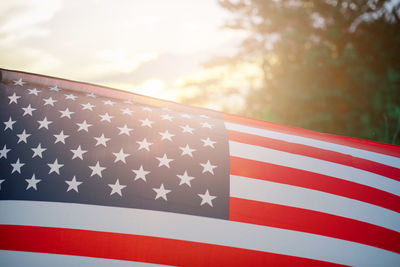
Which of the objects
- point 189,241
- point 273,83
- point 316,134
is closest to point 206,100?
point 273,83

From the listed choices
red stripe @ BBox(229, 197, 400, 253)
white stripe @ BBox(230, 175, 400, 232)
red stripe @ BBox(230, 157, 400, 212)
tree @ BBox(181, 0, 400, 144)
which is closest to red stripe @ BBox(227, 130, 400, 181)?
red stripe @ BBox(230, 157, 400, 212)

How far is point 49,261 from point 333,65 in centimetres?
1508

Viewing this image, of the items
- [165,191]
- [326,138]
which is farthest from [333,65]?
[165,191]

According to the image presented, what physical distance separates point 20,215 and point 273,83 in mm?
16092

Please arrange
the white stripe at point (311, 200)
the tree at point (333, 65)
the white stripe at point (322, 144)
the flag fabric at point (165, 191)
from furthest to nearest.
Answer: the tree at point (333, 65)
the white stripe at point (322, 144)
the white stripe at point (311, 200)
the flag fabric at point (165, 191)

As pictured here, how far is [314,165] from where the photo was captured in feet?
8.17

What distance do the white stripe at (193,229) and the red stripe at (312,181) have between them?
0.38 m

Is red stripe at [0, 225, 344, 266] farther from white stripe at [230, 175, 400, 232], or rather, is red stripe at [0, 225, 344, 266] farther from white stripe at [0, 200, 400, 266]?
white stripe at [230, 175, 400, 232]

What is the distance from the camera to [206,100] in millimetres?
19922

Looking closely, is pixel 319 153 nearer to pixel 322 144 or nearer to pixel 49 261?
pixel 322 144

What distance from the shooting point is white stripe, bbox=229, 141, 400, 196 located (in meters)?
2.44

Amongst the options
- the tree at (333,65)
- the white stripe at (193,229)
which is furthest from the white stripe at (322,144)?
the tree at (333,65)

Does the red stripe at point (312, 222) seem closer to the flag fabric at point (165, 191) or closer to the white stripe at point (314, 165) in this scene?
the flag fabric at point (165, 191)

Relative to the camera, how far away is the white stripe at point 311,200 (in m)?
2.17
